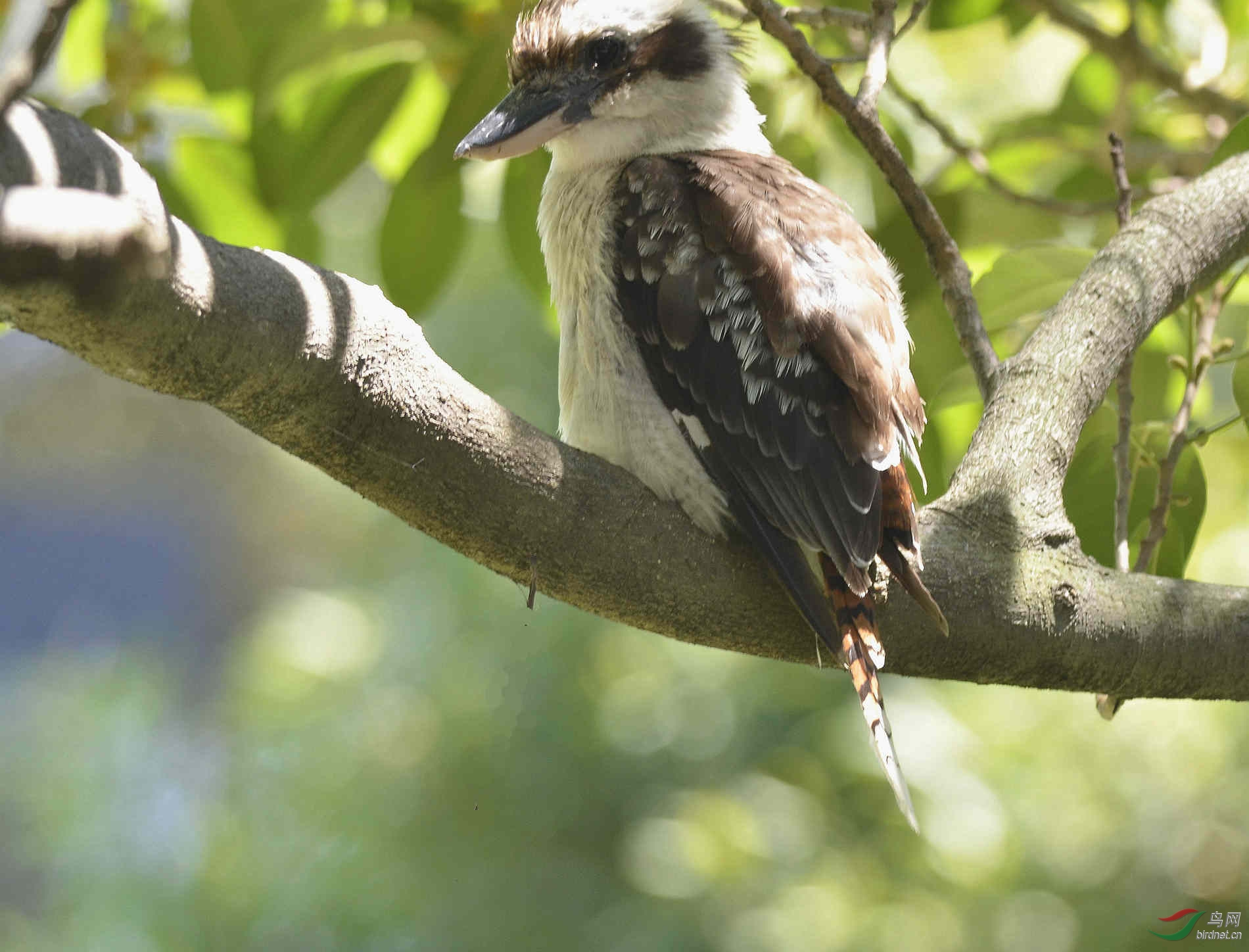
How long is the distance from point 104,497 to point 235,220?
692 centimetres

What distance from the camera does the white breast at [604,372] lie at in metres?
1.42

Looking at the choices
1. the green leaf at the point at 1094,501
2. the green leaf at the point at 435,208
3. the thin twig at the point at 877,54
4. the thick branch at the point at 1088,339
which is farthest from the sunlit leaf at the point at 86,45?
the green leaf at the point at 1094,501

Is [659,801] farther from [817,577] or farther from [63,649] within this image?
[63,649]

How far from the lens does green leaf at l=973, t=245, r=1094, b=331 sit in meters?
1.68

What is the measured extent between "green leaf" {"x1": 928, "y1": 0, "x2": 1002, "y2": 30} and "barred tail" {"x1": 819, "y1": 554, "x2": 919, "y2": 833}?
3.65ft

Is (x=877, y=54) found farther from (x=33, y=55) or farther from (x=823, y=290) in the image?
(x=33, y=55)

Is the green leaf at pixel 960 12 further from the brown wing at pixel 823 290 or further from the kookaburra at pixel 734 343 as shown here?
the brown wing at pixel 823 290

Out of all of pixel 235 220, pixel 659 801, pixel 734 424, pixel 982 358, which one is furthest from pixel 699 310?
pixel 659 801

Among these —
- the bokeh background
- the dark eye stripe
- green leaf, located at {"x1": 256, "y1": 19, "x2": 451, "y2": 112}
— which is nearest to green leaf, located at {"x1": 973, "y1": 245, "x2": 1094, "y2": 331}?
the bokeh background

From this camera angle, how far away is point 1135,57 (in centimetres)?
216

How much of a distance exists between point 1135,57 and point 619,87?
0.93 meters

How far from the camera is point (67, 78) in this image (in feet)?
6.45

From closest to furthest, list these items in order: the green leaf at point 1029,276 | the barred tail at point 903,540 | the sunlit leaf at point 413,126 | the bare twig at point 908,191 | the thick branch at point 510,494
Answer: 1. the thick branch at point 510,494
2. the barred tail at point 903,540
3. the bare twig at point 908,191
4. the green leaf at point 1029,276
5. the sunlit leaf at point 413,126

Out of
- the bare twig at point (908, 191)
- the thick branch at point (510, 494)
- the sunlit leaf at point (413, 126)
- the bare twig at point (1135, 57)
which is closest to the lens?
the thick branch at point (510, 494)
